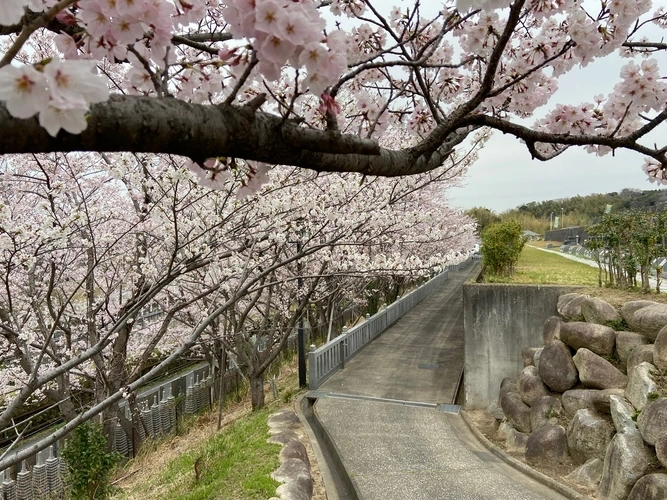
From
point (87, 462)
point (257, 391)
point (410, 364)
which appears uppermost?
point (87, 462)

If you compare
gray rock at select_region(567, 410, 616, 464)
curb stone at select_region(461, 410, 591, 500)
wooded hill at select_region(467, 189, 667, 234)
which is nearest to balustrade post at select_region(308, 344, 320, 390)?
curb stone at select_region(461, 410, 591, 500)

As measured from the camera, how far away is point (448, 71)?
4.53 m

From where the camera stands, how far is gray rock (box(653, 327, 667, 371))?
5328mm

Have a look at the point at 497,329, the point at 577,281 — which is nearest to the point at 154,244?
the point at 497,329

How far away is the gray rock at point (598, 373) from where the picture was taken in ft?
19.9

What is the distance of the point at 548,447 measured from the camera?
6.00m

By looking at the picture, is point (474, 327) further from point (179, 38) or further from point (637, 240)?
point (179, 38)

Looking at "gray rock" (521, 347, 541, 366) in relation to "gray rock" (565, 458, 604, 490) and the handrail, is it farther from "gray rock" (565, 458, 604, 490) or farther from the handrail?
the handrail

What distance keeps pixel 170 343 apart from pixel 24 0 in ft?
49.7

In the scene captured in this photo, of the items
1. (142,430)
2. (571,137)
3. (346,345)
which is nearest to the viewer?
(571,137)

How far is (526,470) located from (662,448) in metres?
1.72

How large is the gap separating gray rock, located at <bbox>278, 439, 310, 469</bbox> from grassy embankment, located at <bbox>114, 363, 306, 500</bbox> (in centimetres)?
9

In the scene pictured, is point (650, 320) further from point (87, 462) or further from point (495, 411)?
point (87, 462)

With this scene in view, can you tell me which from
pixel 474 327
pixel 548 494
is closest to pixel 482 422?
pixel 474 327
